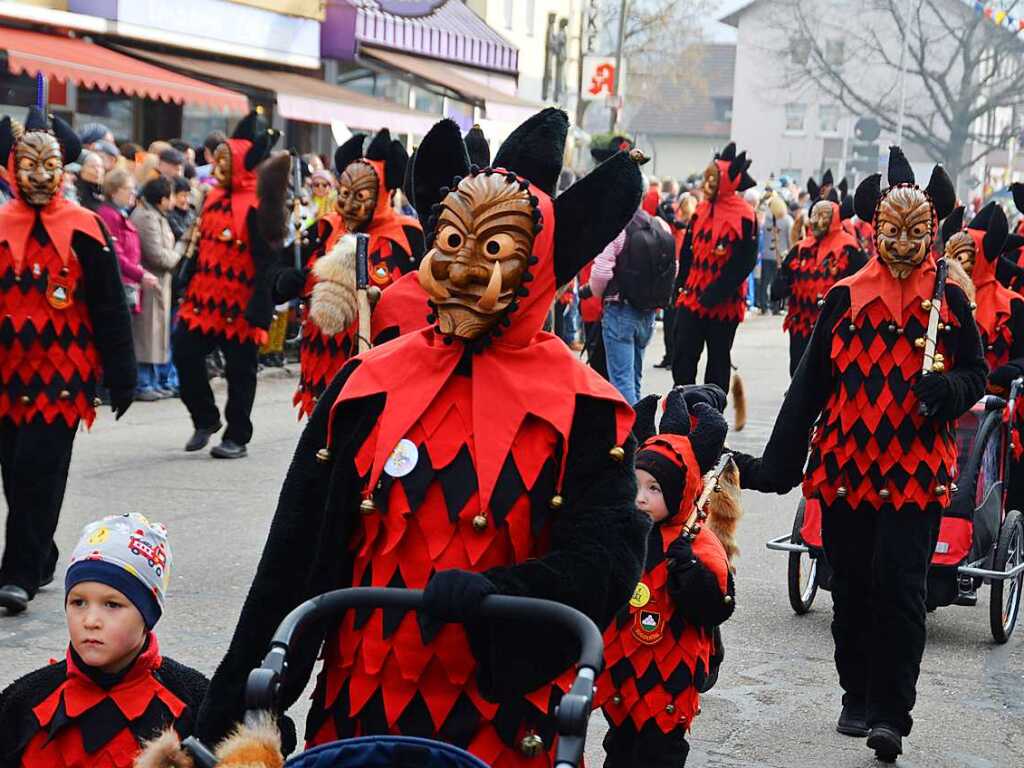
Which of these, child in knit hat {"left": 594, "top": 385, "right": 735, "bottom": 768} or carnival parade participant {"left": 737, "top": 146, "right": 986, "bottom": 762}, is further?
carnival parade participant {"left": 737, "top": 146, "right": 986, "bottom": 762}

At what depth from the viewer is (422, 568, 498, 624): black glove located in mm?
2959

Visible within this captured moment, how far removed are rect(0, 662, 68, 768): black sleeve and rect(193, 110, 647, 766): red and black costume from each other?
664mm

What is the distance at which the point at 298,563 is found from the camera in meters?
3.38

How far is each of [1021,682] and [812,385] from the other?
5.85 ft

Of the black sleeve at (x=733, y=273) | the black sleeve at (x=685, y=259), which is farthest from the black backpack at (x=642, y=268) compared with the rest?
the black sleeve at (x=685, y=259)

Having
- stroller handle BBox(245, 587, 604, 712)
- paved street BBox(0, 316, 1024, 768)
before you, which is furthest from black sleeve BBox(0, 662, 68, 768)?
paved street BBox(0, 316, 1024, 768)

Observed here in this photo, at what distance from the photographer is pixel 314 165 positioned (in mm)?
18656

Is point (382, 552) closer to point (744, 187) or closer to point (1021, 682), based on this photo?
point (1021, 682)

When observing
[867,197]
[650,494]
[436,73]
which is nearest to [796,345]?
[867,197]

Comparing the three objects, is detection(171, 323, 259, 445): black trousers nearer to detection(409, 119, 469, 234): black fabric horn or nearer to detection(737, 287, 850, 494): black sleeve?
detection(737, 287, 850, 494): black sleeve

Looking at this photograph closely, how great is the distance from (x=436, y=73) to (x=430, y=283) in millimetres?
28614

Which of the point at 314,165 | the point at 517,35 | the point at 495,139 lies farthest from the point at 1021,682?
the point at 517,35

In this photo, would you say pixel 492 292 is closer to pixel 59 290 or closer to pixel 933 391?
pixel 933 391

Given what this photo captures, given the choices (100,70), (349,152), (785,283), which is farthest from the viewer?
(100,70)
